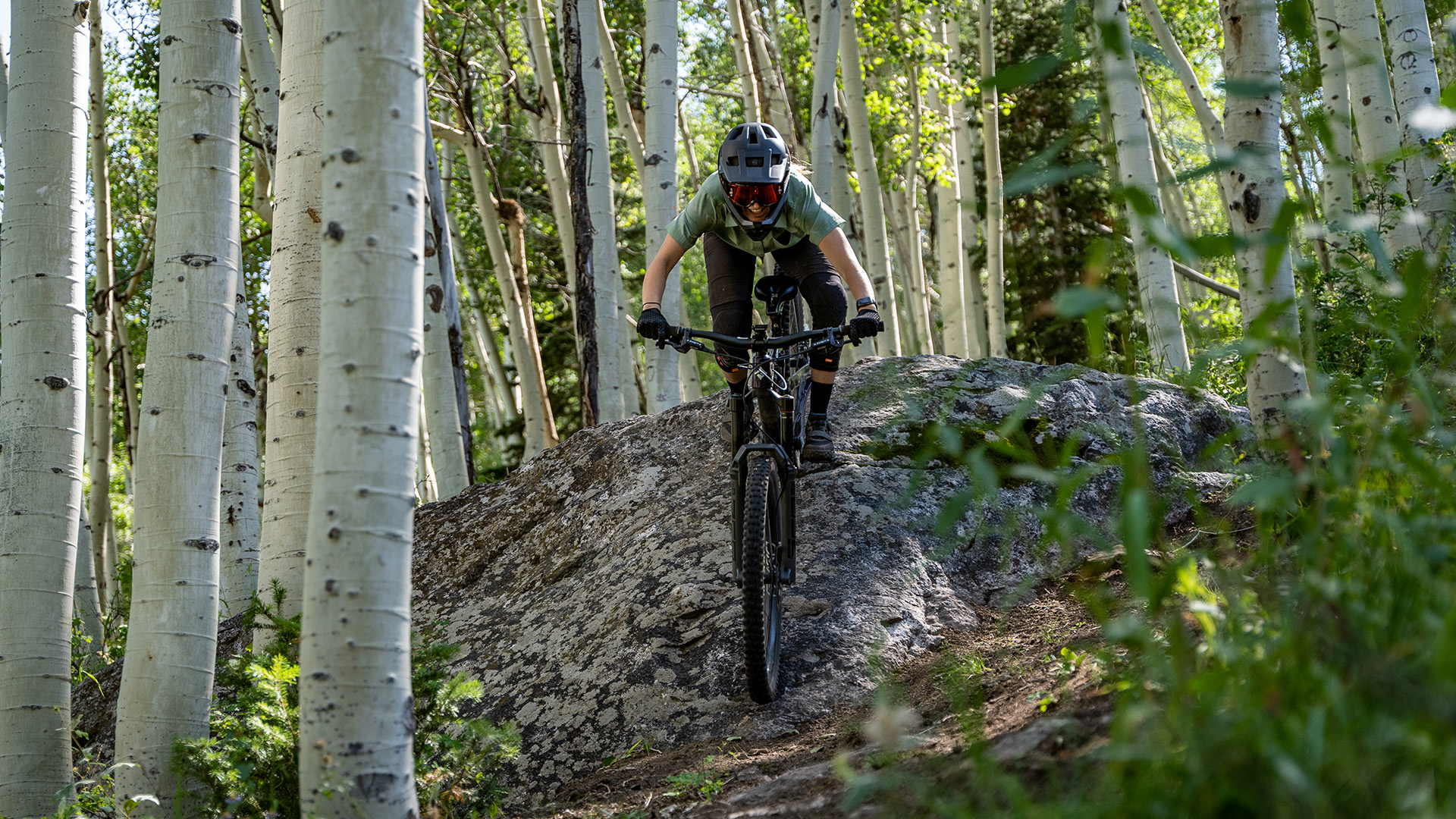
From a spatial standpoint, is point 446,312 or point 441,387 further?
point 446,312

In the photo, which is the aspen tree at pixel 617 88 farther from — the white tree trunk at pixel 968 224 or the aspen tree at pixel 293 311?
the aspen tree at pixel 293 311

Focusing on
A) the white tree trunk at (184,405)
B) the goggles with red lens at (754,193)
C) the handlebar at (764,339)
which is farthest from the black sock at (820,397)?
the white tree trunk at (184,405)

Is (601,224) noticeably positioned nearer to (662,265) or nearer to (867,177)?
(867,177)

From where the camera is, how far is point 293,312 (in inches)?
175

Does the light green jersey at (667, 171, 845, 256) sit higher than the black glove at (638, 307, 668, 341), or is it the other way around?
the light green jersey at (667, 171, 845, 256)

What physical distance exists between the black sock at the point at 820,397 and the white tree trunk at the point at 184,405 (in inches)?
104

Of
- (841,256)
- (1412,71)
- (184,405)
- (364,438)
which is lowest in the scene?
(364,438)

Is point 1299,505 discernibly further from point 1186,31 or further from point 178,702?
point 1186,31

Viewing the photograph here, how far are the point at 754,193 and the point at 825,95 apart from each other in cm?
644

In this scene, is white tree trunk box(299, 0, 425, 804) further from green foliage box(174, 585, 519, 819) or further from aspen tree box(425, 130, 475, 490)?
aspen tree box(425, 130, 475, 490)

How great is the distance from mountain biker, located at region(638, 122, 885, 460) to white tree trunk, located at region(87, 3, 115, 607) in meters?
8.89

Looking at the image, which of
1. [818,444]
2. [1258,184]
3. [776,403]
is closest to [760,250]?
[776,403]

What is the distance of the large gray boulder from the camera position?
4250 mm

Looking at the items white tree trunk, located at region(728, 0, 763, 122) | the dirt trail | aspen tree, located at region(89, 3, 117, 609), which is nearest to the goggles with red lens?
the dirt trail
